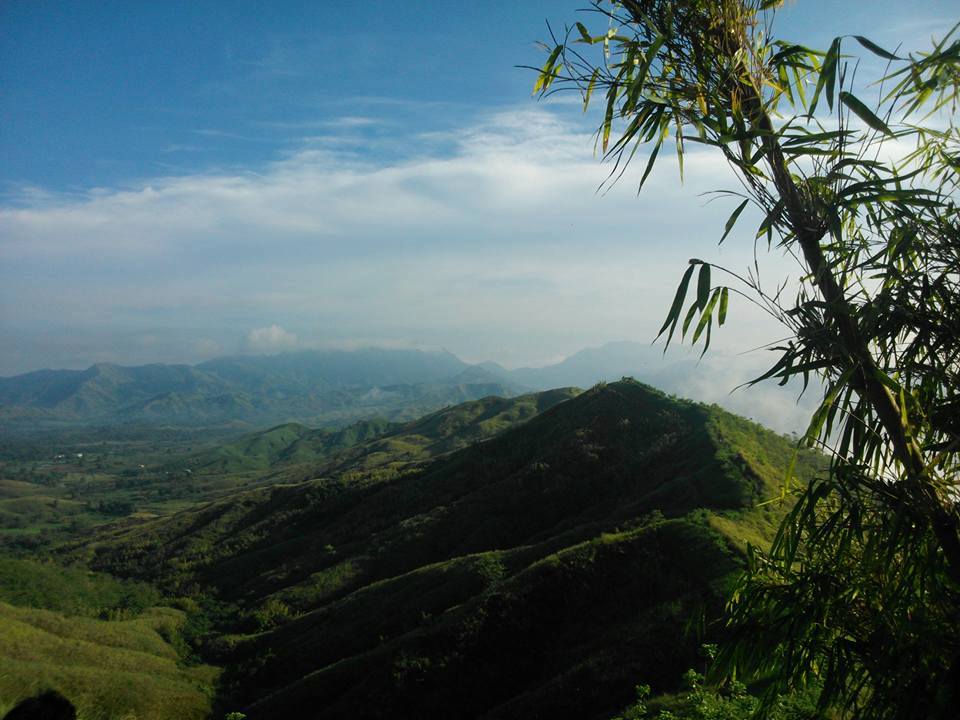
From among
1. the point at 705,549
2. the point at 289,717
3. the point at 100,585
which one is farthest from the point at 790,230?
the point at 100,585

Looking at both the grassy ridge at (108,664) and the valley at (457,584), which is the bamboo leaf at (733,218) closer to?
the valley at (457,584)

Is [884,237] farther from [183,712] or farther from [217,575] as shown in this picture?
[217,575]

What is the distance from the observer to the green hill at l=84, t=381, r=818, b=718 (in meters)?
16.6

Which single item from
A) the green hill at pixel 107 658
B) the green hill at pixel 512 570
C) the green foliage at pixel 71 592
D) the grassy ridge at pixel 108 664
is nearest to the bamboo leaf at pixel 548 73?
the green hill at pixel 512 570

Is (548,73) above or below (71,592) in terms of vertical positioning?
above

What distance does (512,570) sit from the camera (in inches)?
960

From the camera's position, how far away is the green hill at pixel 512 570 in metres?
16.6

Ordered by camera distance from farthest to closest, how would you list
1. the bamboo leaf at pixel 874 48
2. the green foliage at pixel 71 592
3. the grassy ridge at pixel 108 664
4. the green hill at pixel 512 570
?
the green foliage at pixel 71 592, the grassy ridge at pixel 108 664, the green hill at pixel 512 570, the bamboo leaf at pixel 874 48

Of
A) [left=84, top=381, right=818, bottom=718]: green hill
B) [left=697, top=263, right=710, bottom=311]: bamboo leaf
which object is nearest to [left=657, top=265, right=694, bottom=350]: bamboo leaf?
[left=697, top=263, right=710, bottom=311]: bamboo leaf

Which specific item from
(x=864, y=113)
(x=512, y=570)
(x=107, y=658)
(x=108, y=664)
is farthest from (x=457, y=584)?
(x=864, y=113)

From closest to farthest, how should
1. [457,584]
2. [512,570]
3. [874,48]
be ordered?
[874,48], [512,570], [457,584]

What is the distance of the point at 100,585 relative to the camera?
47156 mm

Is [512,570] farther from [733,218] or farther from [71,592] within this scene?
[71,592]

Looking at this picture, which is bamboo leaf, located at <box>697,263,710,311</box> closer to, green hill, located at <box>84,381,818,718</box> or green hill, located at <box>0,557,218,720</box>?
green hill, located at <box>84,381,818,718</box>
